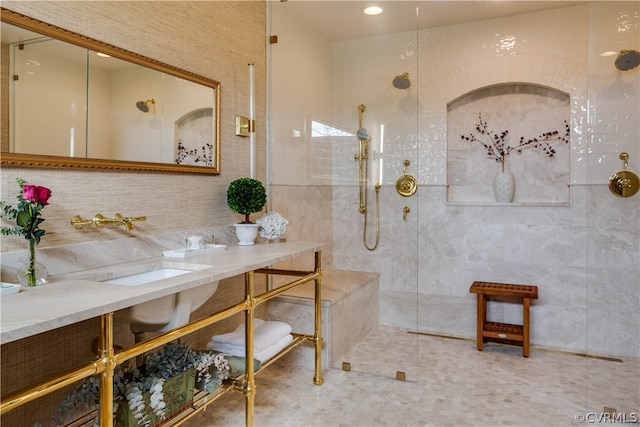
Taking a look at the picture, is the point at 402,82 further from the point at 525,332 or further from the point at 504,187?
the point at 525,332

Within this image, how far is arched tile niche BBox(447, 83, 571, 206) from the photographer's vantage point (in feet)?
11.2

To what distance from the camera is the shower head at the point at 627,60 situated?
255 centimetres

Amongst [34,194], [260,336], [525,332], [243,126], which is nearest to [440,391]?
[525,332]

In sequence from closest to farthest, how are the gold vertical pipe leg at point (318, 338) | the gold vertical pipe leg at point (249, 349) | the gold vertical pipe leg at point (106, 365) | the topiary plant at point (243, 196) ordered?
1. the gold vertical pipe leg at point (106, 365)
2. the gold vertical pipe leg at point (249, 349)
3. the topiary plant at point (243, 196)
4. the gold vertical pipe leg at point (318, 338)

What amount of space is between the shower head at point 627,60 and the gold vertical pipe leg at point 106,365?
2.98m

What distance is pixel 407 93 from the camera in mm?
3121

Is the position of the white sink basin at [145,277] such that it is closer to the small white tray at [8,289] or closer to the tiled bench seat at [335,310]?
the small white tray at [8,289]

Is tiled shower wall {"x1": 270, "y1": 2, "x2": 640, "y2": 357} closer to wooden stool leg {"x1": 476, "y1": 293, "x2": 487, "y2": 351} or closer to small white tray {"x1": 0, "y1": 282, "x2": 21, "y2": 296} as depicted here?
wooden stool leg {"x1": 476, "y1": 293, "x2": 487, "y2": 351}

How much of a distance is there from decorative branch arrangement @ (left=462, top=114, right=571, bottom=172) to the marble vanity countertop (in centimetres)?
235

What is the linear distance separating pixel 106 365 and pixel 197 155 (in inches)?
54.4

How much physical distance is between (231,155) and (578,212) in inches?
98.7

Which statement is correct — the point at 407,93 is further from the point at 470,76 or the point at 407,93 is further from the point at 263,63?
the point at 263,63

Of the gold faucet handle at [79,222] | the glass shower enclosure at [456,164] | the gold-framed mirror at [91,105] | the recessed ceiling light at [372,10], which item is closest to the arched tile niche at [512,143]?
the glass shower enclosure at [456,164]

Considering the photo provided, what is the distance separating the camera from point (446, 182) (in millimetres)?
3576
